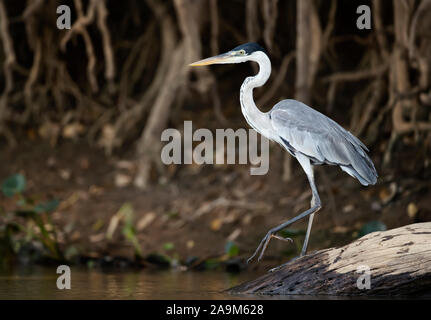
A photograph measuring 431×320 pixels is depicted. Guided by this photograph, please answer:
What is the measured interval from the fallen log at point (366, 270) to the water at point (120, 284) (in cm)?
36

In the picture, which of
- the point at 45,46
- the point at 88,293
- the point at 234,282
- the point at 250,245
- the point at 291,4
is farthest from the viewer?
the point at 45,46

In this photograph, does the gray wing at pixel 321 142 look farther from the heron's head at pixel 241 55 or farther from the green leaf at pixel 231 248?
the green leaf at pixel 231 248

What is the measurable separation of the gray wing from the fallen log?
562mm

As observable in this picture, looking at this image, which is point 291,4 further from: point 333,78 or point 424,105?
point 424,105

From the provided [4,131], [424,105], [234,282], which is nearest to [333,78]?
[424,105]

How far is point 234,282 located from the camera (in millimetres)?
6383

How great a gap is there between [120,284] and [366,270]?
1965 mm

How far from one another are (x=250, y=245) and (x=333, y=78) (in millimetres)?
2420

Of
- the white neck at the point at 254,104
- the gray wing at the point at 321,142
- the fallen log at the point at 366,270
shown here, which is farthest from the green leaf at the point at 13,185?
the fallen log at the point at 366,270

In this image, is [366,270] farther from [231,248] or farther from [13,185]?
[13,185]

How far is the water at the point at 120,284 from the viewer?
211 inches

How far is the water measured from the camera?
5367 mm

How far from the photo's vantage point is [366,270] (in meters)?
5.13
